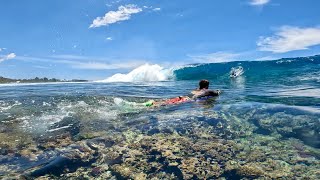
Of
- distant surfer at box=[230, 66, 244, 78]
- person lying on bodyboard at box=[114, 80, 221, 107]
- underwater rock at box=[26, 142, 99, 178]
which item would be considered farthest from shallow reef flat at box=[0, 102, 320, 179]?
distant surfer at box=[230, 66, 244, 78]

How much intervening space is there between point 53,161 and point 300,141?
4.40 meters

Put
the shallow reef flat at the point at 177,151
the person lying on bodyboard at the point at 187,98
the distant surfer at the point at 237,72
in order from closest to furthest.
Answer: the shallow reef flat at the point at 177,151 → the person lying on bodyboard at the point at 187,98 → the distant surfer at the point at 237,72

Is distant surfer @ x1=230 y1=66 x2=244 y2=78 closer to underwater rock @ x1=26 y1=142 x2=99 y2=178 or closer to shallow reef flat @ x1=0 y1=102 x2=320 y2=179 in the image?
shallow reef flat @ x1=0 y1=102 x2=320 y2=179

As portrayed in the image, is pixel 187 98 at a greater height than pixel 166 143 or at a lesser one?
greater

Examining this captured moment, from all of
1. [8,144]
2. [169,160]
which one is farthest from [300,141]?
[8,144]

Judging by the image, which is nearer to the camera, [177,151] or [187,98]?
[177,151]

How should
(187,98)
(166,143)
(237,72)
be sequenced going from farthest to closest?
(237,72) < (187,98) < (166,143)

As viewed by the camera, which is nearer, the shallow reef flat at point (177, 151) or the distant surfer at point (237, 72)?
the shallow reef flat at point (177, 151)

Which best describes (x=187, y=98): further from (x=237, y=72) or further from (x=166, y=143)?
(x=237, y=72)

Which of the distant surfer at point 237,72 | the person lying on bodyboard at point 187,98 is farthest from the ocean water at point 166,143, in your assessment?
the distant surfer at point 237,72

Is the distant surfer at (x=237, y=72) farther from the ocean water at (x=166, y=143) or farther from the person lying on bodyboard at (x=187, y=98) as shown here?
the ocean water at (x=166, y=143)

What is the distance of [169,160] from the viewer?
217 inches

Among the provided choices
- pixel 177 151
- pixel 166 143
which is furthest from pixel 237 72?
pixel 177 151

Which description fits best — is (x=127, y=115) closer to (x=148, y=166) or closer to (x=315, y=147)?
(x=148, y=166)
